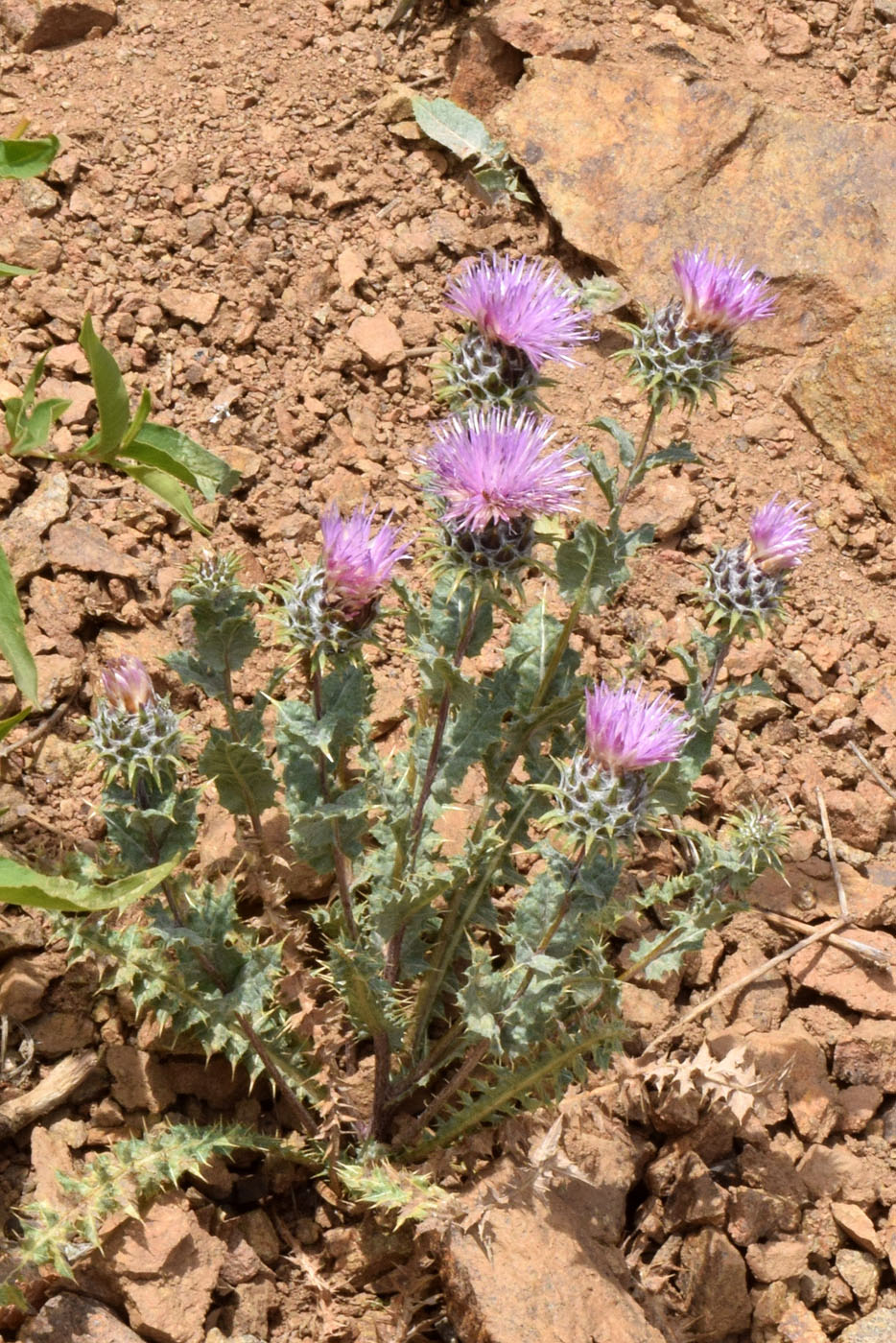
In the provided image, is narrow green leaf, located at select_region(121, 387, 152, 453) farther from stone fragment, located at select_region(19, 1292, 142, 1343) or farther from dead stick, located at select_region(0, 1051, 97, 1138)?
stone fragment, located at select_region(19, 1292, 142, 1343)

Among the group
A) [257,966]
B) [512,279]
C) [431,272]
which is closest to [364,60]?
[431,272]

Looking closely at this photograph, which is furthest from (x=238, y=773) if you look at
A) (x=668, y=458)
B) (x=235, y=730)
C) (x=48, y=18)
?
(x=48, y=18)

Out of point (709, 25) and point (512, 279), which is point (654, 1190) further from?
point (709, 25)

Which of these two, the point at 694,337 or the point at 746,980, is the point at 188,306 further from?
the point at 746,980

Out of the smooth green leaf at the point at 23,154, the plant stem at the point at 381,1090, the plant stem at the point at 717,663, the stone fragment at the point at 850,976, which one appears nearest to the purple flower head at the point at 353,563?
the plant stem at the point at 717,663

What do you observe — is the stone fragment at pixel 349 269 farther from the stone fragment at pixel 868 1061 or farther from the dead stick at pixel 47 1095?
the stone fragment at pixel 868 1061

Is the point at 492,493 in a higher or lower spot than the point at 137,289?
higher
